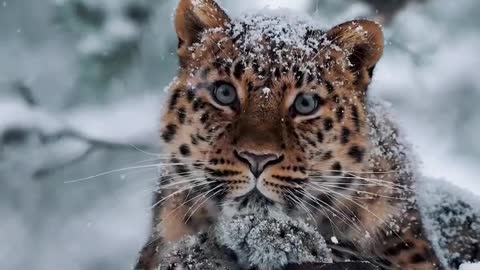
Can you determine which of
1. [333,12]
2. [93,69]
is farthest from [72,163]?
[333,12]

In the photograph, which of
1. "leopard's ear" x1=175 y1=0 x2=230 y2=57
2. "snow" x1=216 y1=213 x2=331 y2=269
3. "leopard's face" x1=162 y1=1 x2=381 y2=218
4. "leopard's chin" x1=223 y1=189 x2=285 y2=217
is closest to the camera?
"snow" x1=216 y1=213 x2=331 y2=269

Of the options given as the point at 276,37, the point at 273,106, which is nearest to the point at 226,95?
the point at 273,106

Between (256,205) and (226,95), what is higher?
(226,95)

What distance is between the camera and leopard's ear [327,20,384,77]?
357 centimetres

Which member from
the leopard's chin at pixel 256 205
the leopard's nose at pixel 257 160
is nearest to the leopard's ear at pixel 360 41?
the leopard's nose at pixel 257 160

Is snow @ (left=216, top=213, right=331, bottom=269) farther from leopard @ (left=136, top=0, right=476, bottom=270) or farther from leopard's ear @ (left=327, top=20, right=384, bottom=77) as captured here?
leopard's ear @ (left=327, top=20, right=384, bottom=77)

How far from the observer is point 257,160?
3.23 m

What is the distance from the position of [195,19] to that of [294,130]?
61 centimetres

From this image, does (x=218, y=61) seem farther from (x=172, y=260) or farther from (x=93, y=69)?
(x=93, y=69)

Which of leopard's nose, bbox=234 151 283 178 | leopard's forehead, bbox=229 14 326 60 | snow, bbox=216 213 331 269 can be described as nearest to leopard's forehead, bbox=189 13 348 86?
leopard's forehead, bbox=229 14 326 60

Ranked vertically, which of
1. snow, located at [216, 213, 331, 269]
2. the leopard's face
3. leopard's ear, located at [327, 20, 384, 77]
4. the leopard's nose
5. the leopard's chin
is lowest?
snow, located at [216, 213, 331, 269]

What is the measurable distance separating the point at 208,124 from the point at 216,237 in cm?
55

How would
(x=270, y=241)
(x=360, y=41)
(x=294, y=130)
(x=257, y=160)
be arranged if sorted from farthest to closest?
(x=360, y=41)
(x=294, y=130)
(x=257, y=160)
(x=270, y=241)

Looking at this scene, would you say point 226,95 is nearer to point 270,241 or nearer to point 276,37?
point 276,37
